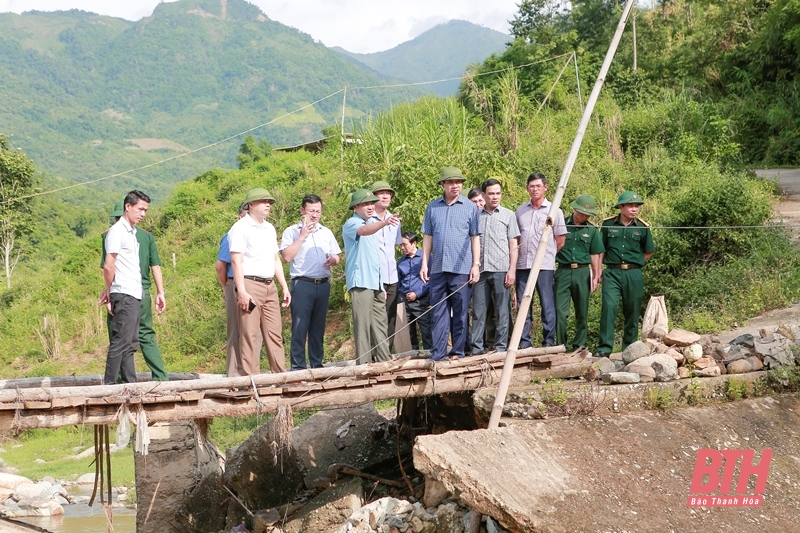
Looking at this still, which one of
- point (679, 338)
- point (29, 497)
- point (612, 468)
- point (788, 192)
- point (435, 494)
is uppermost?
point (788, 192)

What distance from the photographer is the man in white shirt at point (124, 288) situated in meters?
7.21

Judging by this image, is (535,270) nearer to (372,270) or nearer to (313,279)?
(372,270)

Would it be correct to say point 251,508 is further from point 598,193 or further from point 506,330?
point 598,193

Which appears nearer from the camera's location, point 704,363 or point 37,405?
point 37,405

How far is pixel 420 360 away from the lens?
7648 mm

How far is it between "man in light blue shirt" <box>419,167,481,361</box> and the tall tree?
19.0 m

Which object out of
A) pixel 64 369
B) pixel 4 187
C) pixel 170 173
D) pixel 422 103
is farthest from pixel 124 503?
pixel 170 173

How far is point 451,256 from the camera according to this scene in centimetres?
769

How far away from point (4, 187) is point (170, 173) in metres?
59.0

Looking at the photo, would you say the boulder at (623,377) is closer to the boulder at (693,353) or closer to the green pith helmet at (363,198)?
the boulder at (693,353)

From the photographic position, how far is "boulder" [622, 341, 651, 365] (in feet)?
25.6

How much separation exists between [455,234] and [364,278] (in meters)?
0.91

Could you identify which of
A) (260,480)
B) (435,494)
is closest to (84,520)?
(260,480)

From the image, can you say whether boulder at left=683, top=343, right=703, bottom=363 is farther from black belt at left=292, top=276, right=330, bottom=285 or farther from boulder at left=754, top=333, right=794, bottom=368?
black belt at left=292, top=276, right=330, bottom=285
